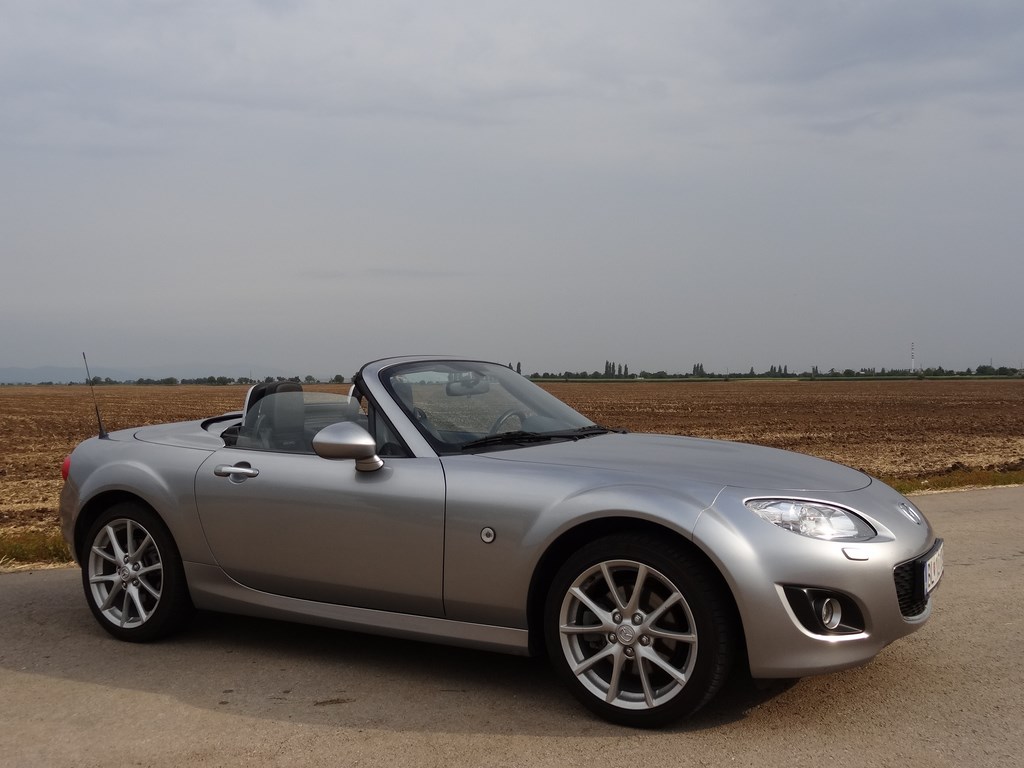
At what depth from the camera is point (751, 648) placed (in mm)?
3479

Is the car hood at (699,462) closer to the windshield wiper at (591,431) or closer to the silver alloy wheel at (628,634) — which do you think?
the windshield wiper at (591,431)

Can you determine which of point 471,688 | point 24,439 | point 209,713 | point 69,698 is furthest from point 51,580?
point 24,439

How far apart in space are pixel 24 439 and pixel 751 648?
2438cm

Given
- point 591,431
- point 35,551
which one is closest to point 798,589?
point 591,431

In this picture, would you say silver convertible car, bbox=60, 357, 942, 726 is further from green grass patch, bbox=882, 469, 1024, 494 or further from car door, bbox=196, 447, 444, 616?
green grass patch, bbox=882, 469, 1024, 494

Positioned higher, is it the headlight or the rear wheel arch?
the headlight

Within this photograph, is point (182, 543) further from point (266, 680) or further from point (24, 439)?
point (24, 439)

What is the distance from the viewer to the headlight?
11.7 feet

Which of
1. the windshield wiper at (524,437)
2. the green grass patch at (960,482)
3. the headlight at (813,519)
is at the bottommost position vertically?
the green grass patch at (960,482)

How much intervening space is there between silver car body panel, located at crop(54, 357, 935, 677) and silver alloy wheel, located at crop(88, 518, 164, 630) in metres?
0.22

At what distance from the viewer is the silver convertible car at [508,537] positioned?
3502 millimetres

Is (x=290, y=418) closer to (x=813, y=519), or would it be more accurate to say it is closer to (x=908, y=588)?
(x=813, y=519)

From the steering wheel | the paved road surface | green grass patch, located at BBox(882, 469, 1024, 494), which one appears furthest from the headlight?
green grass patch, located at BBox(882, 469, 1024, 494)

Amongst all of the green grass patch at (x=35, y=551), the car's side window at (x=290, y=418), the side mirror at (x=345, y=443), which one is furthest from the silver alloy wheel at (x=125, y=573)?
the green grass patch at (x=35, y=551)
